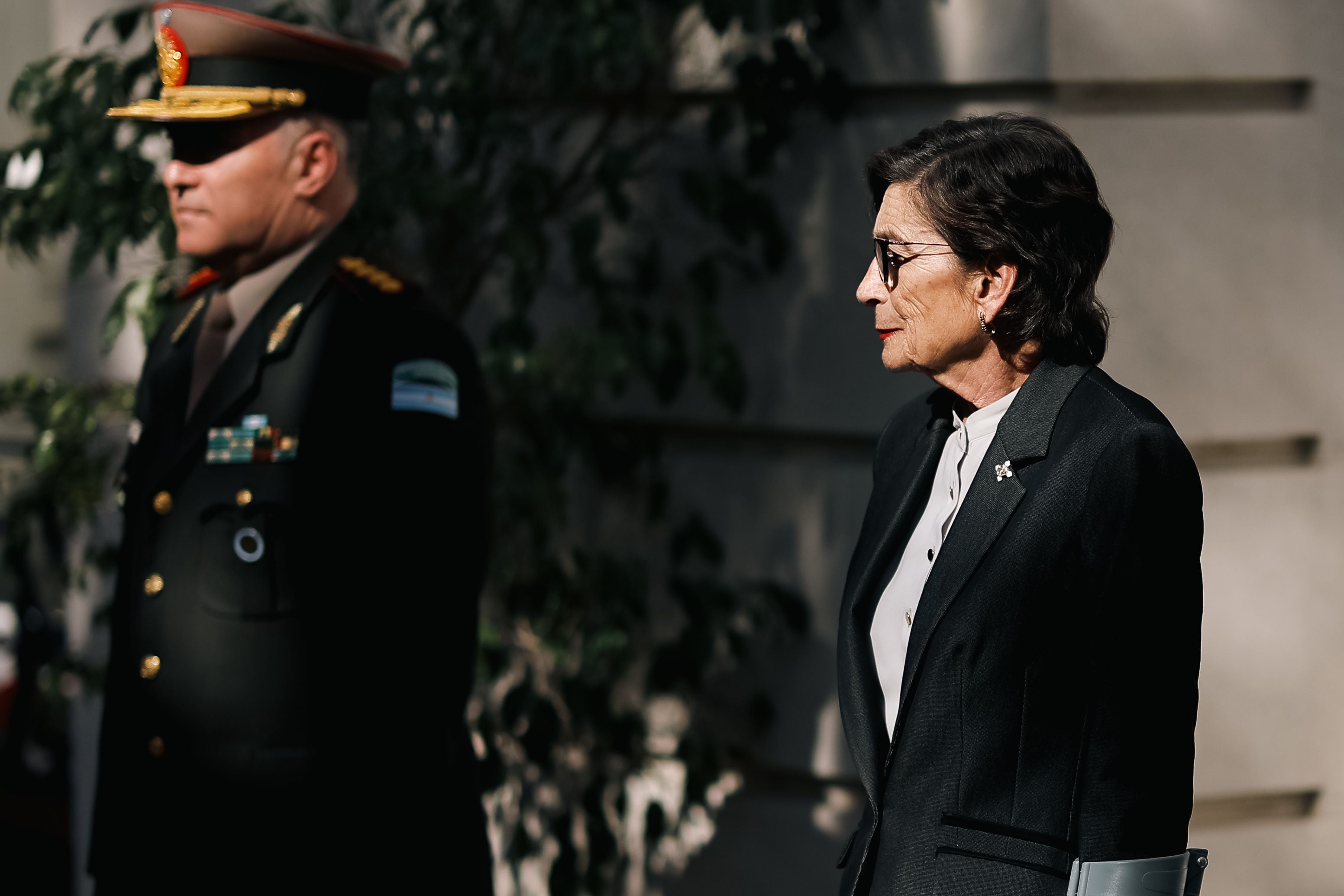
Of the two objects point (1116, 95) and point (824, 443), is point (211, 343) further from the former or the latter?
point (1116, 95)

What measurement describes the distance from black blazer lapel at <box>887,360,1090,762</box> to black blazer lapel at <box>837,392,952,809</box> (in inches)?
2.2

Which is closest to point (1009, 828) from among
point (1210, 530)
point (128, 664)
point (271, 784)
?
point (271, 784)

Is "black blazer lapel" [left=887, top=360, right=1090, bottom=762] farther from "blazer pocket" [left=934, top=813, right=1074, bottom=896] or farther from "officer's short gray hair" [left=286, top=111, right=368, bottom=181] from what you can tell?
"officer's short gray hair" [left=286, top=111, right=368, bottom=181]

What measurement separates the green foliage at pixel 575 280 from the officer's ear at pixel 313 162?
0.63 m

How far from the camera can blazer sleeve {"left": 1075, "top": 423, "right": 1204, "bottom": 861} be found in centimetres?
159

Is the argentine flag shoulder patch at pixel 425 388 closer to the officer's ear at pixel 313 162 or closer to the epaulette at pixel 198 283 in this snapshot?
the officer's ear at pixel 313 162

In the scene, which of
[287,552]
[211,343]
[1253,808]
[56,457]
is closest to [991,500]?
[287,552]

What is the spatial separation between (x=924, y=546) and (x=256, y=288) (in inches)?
51.2

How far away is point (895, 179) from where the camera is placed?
1732mm

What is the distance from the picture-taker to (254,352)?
Result: 96.3 inches

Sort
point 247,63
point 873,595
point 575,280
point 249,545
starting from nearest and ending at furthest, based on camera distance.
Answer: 1. point 873,595
2. point 249,545
3. point 247,63
4. point 575,280

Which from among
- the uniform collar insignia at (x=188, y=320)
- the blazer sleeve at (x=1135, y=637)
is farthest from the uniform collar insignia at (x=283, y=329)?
the blazer sleeve at (x=1135, y=637)

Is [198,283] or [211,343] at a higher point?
[198,283]

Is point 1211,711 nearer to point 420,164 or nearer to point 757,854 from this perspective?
point 757,854
